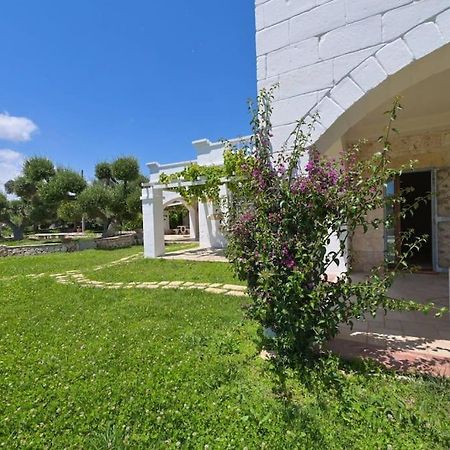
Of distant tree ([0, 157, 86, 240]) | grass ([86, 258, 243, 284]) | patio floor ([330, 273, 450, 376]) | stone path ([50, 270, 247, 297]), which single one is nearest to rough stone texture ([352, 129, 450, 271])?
patio floor ([330, 273, 450, 376])

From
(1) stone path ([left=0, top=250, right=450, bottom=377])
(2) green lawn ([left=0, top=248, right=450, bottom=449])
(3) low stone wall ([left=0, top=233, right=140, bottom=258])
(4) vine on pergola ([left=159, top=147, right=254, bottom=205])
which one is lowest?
(2) green lawn ([left=0, top=248, right=450, bottom=449])

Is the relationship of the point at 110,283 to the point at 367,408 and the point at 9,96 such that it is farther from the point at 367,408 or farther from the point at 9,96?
the point at 9,96

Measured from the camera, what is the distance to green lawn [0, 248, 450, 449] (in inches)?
77.4

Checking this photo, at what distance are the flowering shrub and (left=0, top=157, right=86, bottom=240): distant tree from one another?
57.1 feet

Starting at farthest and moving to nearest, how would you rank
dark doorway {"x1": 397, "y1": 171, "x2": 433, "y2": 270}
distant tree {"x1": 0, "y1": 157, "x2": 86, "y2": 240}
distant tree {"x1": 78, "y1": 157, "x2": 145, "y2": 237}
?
distant tree {"x1": 0, "y1": 157, "x2": 86, "y2": 240} → distant tree {"x1": 78, "y1": 157, "x2": 145, "y2": 237} → dark doorway {"x1": 397, "y1": 171, "x2": 433, "y2": 270}

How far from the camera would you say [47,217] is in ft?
69.1

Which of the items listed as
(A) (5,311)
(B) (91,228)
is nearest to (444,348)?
(A) (5,311)

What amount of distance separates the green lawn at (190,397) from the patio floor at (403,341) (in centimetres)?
27

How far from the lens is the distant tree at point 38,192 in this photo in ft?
54.4

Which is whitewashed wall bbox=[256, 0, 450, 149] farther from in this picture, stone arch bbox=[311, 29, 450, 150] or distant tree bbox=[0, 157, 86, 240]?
distant tree bbox=[0, 157, 86, 240]

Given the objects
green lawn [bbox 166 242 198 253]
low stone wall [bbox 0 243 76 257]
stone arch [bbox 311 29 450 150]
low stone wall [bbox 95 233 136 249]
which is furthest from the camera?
low stone wall [bbox 95 233 136 249]

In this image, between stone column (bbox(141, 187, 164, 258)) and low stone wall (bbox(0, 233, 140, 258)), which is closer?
stone column (bbox(141, 187, 164, 258))

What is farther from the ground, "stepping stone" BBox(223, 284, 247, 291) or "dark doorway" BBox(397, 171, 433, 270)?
"dark doorway" BBox(397, 171, 433, 270)

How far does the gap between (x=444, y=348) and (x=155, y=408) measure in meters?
3.08
